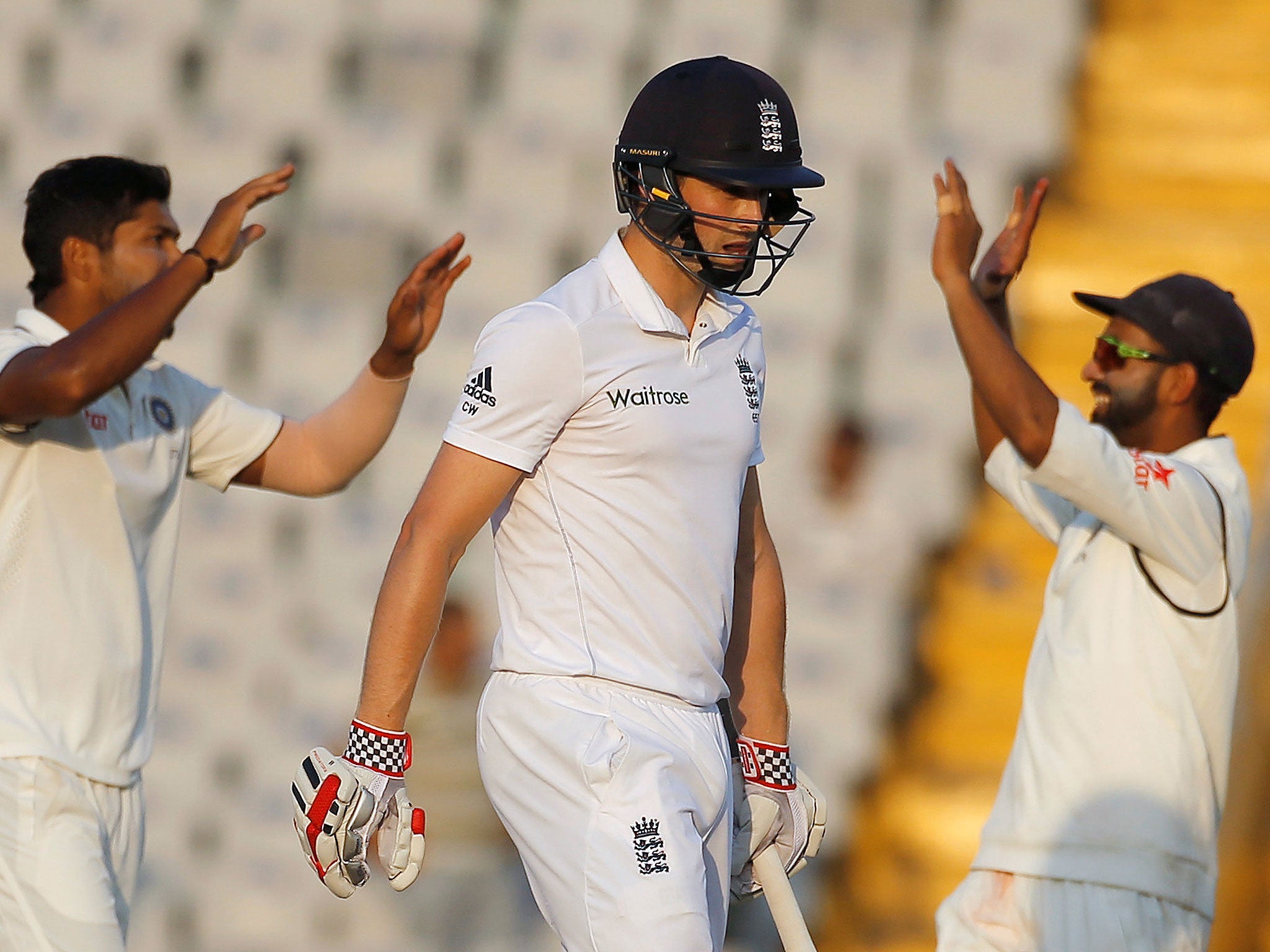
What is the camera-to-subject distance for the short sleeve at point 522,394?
7.27ft

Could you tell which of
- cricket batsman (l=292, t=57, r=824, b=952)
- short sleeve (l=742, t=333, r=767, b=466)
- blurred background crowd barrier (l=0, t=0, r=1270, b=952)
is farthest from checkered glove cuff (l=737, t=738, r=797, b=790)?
blurred background crowd barrier (l=0, t=0, r=1270, b=952)

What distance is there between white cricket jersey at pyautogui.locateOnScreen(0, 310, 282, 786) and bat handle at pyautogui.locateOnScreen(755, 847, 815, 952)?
1.01 metres

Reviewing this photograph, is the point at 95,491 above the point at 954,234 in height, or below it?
below

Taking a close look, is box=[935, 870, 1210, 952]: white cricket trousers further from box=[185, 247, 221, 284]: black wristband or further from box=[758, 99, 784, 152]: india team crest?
box=[185, 247, 221, 284]: black wristband

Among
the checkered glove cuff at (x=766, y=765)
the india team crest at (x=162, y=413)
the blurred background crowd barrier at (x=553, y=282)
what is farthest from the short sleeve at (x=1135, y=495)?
the blurred background crowd barrier at (x=553, y=282)

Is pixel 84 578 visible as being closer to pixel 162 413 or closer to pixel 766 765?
pixel 162 413

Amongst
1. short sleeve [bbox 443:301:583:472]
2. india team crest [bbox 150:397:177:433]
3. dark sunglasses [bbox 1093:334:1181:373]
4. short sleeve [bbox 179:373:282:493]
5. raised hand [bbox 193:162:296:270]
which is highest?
raised hand [bbox 193:162:296:270]

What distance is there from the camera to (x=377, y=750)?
2182 millimetres

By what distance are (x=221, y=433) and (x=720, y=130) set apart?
1.16 metres

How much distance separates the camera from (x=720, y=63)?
2.41 m

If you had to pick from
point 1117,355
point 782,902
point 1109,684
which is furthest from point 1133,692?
point 782,902

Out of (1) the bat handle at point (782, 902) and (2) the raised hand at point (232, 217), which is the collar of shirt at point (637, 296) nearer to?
(2) the raised hand at point (232, 217)

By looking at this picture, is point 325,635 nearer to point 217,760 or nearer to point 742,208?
point 217,760

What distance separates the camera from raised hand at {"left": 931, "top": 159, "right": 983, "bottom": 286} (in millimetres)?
2723
